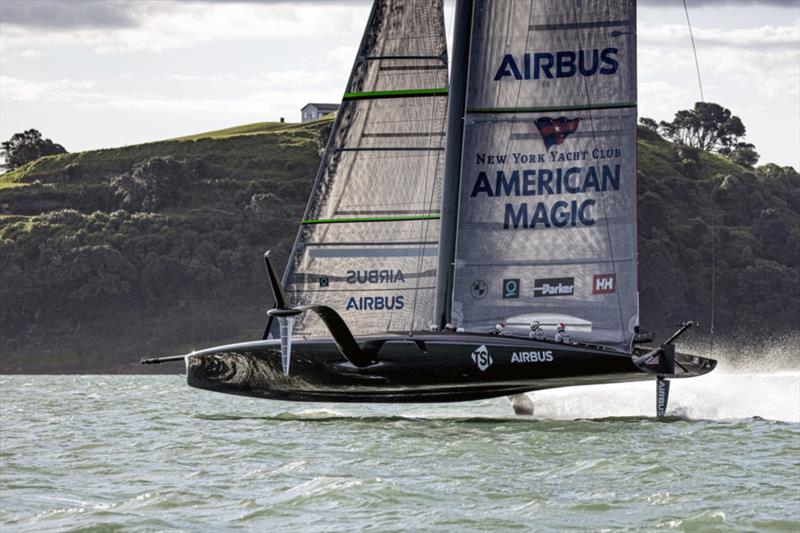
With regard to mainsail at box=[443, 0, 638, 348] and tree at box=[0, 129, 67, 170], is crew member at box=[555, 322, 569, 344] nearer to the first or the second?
mainsail at box=[443, 0, 638, 348]

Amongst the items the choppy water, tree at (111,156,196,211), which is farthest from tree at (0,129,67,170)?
the choppy water

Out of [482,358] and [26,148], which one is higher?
[26,148]

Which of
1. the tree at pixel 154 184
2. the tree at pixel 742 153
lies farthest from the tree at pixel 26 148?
the tree at pixel 742 153

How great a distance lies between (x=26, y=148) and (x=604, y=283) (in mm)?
136335

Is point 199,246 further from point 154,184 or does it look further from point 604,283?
point 604,283

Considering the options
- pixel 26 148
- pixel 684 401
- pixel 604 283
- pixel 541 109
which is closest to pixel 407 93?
pixel 541 109

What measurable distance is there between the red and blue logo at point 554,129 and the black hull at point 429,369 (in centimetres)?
393

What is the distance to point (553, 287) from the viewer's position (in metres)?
27.9

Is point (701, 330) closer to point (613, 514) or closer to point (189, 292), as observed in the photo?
point (189, 292)

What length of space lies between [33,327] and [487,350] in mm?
82734

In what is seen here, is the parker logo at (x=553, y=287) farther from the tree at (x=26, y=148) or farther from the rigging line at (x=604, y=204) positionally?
the tree at (x=26, y=148)

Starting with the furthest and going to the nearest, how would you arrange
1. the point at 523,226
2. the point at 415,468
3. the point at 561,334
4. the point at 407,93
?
1. the point at 407,93
2. the point at 523,226
3. the point at 561,334
4. the point at 415,468

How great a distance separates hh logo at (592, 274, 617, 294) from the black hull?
4.82 feet

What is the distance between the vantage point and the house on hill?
565 ft
